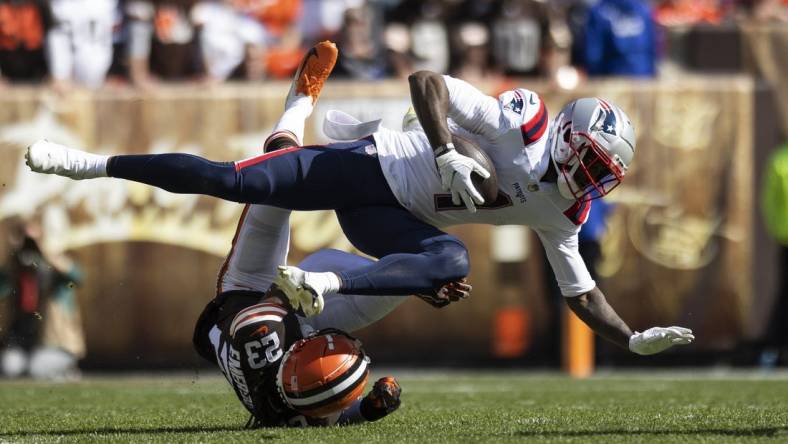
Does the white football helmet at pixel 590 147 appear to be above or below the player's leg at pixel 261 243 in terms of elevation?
above

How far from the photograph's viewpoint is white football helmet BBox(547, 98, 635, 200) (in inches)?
→ 205

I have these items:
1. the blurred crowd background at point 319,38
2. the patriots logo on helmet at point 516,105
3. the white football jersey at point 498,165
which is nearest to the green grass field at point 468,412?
the white football jersey at point 498,165

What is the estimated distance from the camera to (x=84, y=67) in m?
10.2

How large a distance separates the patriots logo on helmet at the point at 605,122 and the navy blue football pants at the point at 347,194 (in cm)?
70

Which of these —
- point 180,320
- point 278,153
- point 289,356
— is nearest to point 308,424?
point 289,356

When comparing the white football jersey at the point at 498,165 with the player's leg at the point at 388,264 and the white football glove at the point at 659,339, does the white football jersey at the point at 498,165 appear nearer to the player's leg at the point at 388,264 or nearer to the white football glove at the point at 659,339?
the player's leg at the point at 388,264

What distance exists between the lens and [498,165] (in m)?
5.38

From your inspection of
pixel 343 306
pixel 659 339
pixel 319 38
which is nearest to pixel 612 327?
pixel 659 339

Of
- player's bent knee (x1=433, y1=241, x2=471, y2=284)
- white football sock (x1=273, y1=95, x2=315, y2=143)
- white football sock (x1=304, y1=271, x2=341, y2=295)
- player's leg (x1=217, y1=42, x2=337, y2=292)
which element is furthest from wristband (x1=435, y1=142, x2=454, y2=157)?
white football sock (x1=273, y1=95, x2=315, y2=143)

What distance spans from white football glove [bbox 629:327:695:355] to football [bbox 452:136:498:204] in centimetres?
82

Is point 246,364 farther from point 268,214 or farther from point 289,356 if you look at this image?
point 268,214

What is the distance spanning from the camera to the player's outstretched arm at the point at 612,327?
5391mm

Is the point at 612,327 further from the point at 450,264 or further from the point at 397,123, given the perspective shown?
the point at 397,123

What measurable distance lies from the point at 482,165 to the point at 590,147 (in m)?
0.42
